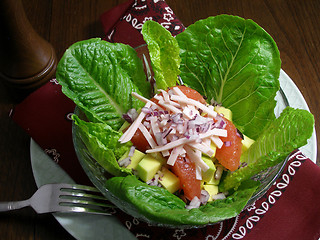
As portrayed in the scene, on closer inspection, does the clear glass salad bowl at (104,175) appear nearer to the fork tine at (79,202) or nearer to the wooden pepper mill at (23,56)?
the fork tine at (79,202)

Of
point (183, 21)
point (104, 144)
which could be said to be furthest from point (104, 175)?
point (183, 21)

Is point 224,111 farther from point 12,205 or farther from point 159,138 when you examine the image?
point 12,205

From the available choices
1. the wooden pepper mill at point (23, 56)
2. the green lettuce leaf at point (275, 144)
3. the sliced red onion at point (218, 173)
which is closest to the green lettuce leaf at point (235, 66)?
the green lettuce leaf at point (275, 144)

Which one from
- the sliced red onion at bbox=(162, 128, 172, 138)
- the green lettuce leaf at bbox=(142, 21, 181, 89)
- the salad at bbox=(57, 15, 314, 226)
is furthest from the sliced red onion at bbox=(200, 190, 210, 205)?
the green lettuce leaf at bbox=(142, 21, 181, 89)

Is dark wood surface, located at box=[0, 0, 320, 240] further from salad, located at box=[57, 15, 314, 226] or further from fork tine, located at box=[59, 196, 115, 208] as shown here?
salad, located at box=[57, 15, 314, 226]

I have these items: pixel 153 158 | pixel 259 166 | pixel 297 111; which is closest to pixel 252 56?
pixel 297 111

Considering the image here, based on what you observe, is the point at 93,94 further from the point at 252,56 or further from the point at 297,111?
the point at 297,111

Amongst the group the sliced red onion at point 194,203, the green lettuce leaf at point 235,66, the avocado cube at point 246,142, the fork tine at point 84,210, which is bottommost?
the fork tine at point 84,210
